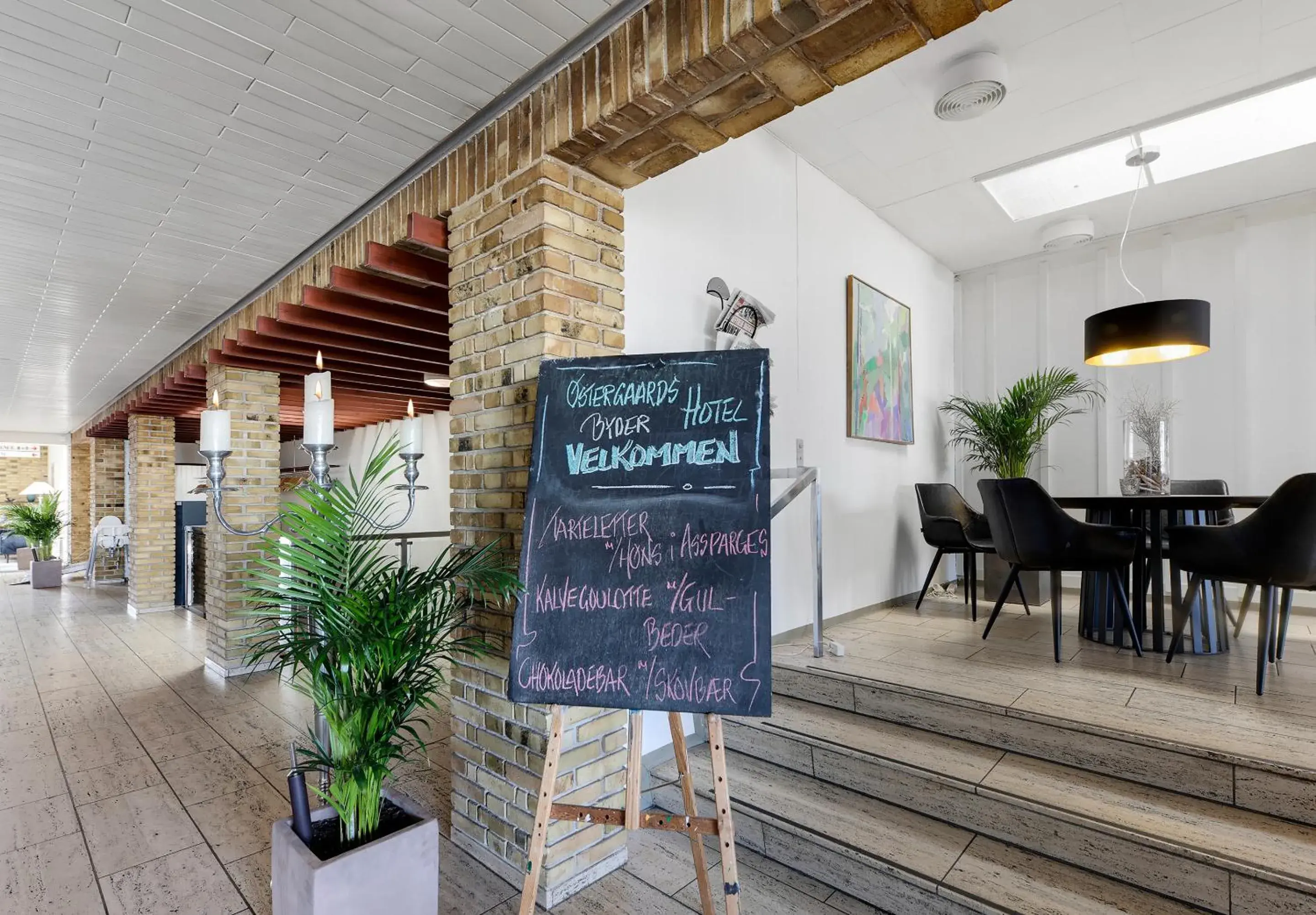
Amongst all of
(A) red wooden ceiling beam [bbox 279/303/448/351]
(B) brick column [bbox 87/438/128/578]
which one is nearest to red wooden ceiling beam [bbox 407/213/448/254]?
(A) red wooden ceiling beam [bbox 279/303/448/351]

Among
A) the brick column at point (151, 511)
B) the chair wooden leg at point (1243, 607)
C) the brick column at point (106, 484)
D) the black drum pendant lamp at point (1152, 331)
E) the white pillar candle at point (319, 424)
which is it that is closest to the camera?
the white pillar candle at point (319, 424)

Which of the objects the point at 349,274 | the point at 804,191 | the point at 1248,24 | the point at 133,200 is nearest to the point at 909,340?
the point at 804,191

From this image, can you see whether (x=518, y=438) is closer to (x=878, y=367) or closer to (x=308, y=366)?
(x=878, y=367)

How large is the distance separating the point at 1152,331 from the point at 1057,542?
3.84ft

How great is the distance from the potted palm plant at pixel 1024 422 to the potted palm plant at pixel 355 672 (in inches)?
161

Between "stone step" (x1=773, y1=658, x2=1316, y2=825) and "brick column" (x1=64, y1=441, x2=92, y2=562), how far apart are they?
13768 millimetres

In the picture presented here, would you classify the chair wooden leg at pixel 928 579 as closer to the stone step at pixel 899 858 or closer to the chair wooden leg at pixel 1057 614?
the chair wooden leg at pixel 1057 614

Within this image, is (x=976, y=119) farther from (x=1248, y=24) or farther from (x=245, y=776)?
(x=245, y=776)

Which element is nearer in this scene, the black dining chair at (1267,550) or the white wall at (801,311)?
the black dining chair at (1267,550)

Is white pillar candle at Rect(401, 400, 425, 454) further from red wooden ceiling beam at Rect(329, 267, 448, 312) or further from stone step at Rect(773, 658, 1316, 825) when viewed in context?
stone step at Rect(773, 658, 1316, 825)

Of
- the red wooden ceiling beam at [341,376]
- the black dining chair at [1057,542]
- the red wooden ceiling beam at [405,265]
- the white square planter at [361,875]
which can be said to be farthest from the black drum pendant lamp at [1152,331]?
the red wooden ceiling beam at [341,376]

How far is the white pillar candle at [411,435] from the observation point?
2.28m

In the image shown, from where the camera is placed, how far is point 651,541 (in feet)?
5.76

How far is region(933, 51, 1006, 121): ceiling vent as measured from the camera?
9.26 ft
